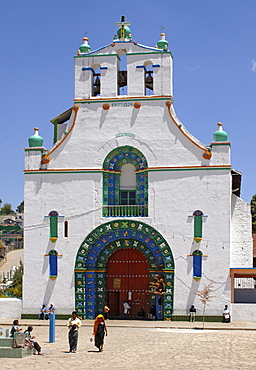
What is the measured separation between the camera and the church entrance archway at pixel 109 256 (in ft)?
105

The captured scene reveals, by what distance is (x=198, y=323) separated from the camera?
30844 mm

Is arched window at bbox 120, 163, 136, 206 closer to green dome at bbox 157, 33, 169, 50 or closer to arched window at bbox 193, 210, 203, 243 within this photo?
arched window at bbox 193, 210, 203, 243

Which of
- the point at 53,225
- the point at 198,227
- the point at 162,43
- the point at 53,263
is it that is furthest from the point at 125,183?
the point at 162,43

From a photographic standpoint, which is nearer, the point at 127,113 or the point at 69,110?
the point at 127,113

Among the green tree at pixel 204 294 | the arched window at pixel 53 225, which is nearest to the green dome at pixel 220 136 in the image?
the green tree at pixel 204 294

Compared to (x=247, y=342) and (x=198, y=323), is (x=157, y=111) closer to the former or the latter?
(x=198, y=323)

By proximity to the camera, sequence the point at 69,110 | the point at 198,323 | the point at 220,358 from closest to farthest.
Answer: the point at 220,358 → the point at 198,323 → the point at 69,110

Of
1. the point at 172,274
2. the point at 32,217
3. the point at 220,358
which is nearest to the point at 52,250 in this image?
→ the point at 32,217

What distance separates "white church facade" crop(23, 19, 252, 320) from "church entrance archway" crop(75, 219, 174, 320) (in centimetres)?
5

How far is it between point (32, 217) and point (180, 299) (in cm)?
835

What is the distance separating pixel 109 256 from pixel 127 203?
278cm

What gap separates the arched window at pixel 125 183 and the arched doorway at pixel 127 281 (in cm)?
204

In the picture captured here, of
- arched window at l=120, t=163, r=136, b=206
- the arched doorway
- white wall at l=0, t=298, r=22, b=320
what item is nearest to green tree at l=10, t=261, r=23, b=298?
white wall at l=0, t=298, r=22, b=320

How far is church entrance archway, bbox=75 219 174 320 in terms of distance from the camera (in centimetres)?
3203
